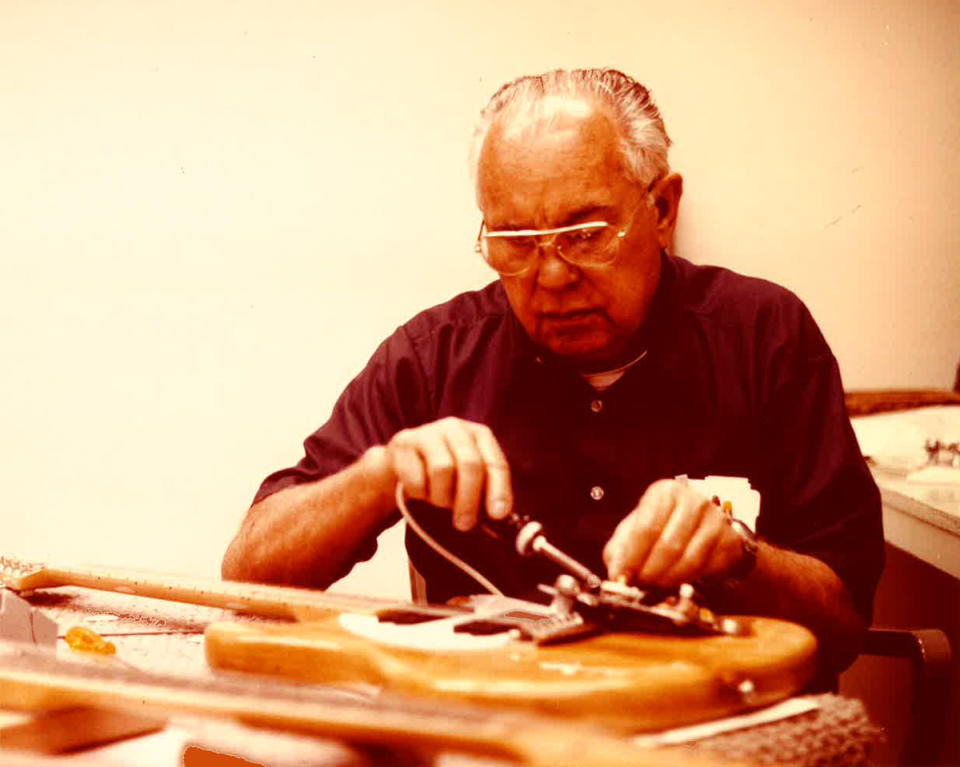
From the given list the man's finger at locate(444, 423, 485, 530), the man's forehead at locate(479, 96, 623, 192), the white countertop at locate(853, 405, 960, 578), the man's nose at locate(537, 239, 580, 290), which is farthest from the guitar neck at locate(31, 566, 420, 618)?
the white countertop at locate(853, 405, 960, 578)

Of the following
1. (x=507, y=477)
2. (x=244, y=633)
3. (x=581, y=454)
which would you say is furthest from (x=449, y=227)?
(x=244, y=633)

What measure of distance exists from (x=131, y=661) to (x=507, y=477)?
434 millimetres

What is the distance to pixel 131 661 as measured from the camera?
→ 1031mm

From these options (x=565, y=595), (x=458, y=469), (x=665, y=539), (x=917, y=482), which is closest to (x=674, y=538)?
(x=665, y=539)

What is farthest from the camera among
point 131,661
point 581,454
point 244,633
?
point 581,454

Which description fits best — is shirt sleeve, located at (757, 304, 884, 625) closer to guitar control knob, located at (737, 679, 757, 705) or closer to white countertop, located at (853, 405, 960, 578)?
white countertop, located at (853, 405, 960, 578)

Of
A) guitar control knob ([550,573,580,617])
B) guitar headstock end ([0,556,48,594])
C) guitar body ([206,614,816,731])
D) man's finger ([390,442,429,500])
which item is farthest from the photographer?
guitar headstock end ([0,556,48,594])

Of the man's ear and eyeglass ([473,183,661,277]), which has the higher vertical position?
the man's ear

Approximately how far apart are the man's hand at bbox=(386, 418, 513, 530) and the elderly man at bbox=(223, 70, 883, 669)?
0.03m

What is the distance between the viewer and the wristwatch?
1.04 m

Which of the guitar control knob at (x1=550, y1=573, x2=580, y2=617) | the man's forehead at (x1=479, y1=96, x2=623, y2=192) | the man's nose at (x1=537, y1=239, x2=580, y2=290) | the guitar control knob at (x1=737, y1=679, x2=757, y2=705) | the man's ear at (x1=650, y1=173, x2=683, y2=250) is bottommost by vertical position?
the guitar control knob at (x1=737, y1=679, x2=757, y2=705)

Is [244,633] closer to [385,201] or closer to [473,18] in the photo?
[385,201]

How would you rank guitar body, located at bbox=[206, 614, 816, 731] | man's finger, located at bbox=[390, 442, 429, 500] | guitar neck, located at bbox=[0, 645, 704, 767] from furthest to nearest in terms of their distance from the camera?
man's finger, located at bbox=[390, 442, 429, 500]
guitar body, located at bbox=[206, 614, 816, 731]
guitar neck, located at bbox=[0, 645, 704, 767]

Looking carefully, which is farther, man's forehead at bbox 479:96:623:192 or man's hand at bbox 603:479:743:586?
man's forehead at bbox 479:96:623:192
